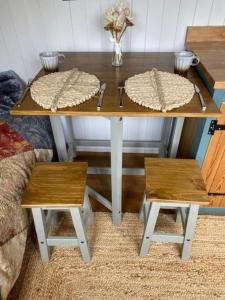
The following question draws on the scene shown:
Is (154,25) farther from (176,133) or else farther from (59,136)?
(59,136)

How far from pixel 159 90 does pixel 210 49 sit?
22.8 inches

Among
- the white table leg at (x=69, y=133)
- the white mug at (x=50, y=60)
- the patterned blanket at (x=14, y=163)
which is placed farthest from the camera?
the white table leg at (x=69, y=133)

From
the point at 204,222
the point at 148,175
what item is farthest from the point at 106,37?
the point at 204,222

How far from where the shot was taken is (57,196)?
1138 mm

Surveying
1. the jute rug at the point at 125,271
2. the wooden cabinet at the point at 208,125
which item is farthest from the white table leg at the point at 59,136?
the wooden cabinet at the point at 208,125

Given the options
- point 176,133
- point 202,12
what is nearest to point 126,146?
point 176,133

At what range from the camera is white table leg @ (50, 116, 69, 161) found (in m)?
1.36

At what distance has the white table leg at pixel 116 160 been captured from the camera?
3.77ft

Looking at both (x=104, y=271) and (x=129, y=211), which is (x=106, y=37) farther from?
(x=104, y=271)

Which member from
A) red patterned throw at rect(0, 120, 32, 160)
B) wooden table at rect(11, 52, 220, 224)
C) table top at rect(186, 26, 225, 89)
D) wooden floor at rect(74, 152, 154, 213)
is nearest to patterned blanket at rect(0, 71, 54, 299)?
red patterned throw at rect(0, 120, 32, 160)

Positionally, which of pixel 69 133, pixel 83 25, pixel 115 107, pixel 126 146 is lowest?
pixel 126 146

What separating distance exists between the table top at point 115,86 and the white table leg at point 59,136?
25cm

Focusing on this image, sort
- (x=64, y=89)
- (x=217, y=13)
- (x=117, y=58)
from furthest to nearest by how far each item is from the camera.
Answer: (x=217, y=13)
(x=117, y=58)
(x=64, y=89)

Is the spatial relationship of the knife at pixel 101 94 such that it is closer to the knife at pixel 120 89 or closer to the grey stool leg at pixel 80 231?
the knife at pixel 120 89
